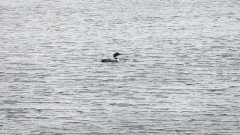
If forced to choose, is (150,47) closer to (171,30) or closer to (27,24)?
(171,30)

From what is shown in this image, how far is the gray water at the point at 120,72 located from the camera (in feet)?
21.0

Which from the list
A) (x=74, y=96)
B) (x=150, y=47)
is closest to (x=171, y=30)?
(x=150, y=47)

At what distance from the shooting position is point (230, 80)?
833 centimetres

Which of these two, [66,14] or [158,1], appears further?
[158,1]

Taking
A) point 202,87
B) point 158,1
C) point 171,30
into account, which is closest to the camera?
point 202,87

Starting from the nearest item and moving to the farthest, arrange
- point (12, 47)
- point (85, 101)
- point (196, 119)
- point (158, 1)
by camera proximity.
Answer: point (196, 119) < point (85, 101) < point (12, 47) < point (158, 1)

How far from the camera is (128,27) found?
13133 mm

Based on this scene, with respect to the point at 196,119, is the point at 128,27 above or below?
below

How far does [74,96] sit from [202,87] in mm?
1768

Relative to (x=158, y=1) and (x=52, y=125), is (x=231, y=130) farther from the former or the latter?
(x=158, y=1)

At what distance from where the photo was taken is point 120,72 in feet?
29.0

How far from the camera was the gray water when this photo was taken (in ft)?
21.0

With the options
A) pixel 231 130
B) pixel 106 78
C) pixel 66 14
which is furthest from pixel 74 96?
pixel 66 14

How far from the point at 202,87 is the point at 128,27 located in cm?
537
